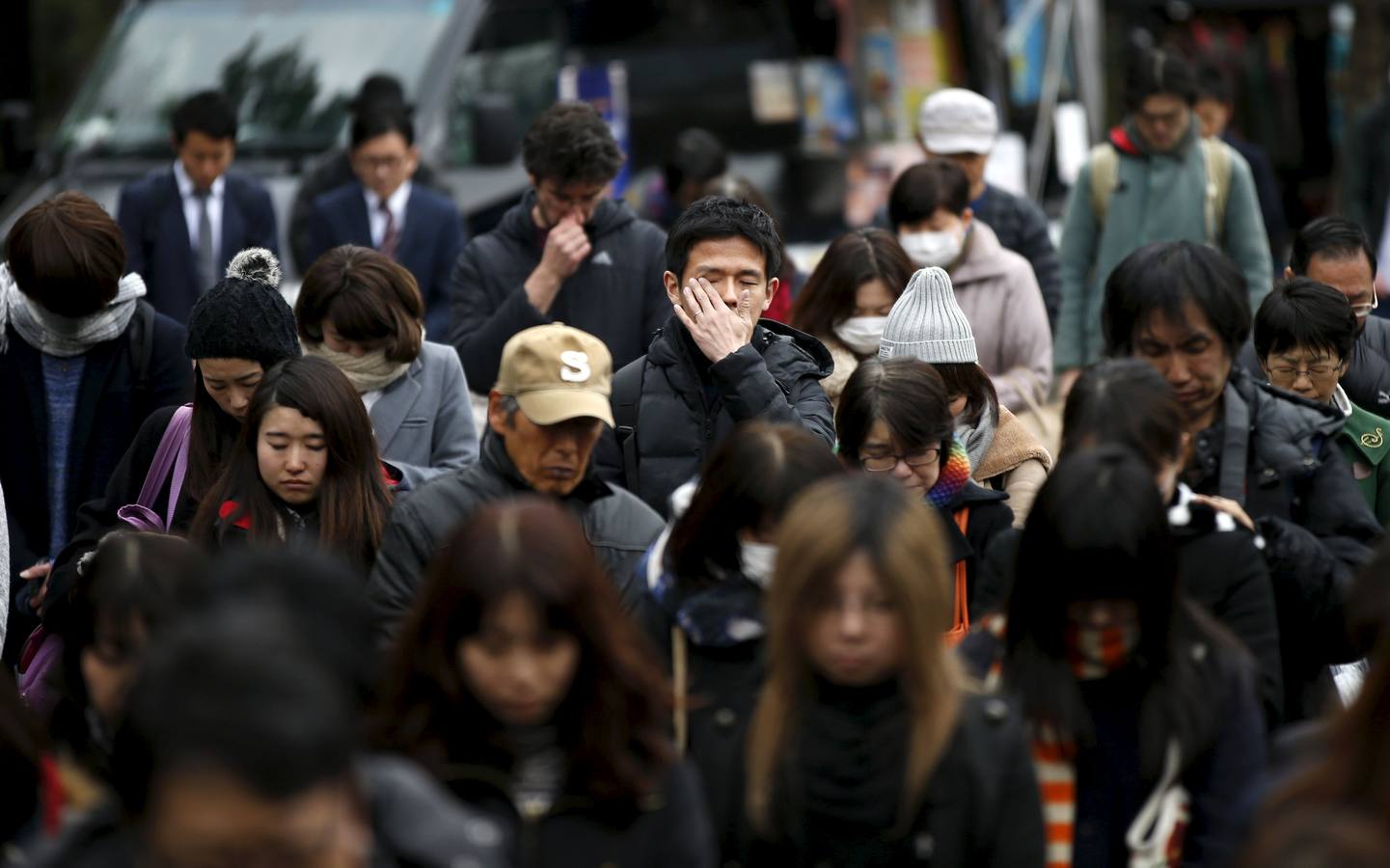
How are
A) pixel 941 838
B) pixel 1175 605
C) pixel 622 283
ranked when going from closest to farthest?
1. pixel 941 838
2. pixel 1175 605
3. pixel 622 283

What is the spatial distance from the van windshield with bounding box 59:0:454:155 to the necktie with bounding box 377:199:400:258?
1673mm

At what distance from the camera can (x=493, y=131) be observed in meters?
9.81

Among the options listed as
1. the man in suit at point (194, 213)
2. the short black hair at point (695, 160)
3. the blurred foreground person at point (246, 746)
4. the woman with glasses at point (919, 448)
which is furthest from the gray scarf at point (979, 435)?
the man in suit at point (194, 213)

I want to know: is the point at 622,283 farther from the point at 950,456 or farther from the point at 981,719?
the point at 981,719

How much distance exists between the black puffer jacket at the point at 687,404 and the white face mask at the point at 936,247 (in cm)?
183

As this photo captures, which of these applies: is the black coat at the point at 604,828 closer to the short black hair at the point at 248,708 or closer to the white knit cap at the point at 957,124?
the short black hair at the point at 248,708

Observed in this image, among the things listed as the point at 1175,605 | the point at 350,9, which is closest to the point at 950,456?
the point at 1175,605

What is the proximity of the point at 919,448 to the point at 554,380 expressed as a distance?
98 centimetres

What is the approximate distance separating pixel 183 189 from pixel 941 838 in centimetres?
586

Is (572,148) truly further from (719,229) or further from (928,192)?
(928,192)

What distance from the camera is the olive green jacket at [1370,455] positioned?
5414 mm

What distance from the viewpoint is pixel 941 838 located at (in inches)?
142

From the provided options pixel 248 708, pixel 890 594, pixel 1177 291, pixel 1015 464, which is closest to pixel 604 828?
pixel 890 594

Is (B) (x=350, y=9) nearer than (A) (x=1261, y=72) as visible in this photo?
Yes
